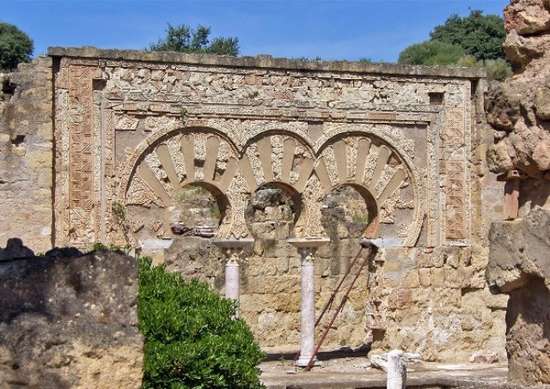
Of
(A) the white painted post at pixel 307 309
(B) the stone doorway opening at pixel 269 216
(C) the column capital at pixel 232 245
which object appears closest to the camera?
(C) the column capital at pixel 232 245

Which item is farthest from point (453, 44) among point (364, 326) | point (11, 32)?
point (364, 326)

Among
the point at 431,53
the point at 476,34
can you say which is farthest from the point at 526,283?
the point at 476,34

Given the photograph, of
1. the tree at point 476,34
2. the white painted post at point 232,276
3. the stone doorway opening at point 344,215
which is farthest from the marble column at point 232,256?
the tree at point 476,34

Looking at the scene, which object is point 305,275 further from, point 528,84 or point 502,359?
point 528,84

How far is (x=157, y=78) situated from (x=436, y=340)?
16.3 ft

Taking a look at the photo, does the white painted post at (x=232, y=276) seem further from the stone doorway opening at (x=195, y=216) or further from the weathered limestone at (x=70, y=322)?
the weathered limestone at (x=70, y=322)

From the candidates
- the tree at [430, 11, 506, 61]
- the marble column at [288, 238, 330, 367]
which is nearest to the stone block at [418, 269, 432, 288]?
the marble column at [288, 238, 330, 367]

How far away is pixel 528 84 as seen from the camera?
5.30m

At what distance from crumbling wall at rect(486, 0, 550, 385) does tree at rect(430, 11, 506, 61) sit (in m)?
45.9

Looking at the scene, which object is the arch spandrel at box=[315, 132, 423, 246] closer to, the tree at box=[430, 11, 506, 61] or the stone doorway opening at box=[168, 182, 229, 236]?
the stone doorway opening at box=[168, 182, 229, 236]

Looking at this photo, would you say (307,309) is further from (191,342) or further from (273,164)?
(191,342)

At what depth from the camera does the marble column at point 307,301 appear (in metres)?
14.5

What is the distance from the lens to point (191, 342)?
27.1 feet

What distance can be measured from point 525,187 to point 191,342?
356 cm
